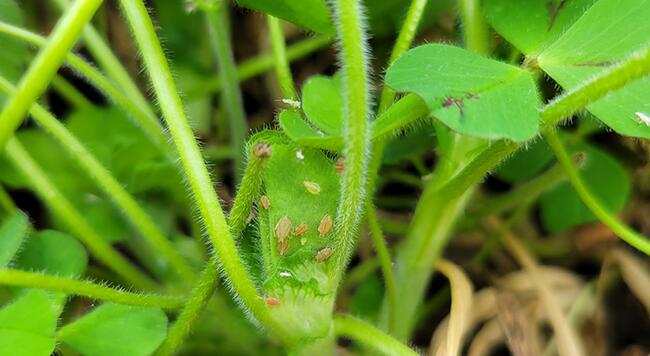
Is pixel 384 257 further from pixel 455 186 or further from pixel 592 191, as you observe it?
pixel 592 191

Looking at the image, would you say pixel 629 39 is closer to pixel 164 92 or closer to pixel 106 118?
pixel 164 92

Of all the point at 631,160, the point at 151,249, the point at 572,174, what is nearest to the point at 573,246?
the point at 631,160

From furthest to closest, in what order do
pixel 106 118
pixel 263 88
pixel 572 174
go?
pixel 263 88 < pixel 106 118 < pixel 572 174

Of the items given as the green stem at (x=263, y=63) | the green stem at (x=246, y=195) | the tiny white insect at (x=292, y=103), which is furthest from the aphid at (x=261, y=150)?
the green stem at (x=263, y=63)

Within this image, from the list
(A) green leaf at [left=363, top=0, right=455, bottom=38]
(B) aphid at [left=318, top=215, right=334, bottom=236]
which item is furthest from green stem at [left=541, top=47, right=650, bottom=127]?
(A) green leaf at [left=363, top=0, right=455, bottom=38]

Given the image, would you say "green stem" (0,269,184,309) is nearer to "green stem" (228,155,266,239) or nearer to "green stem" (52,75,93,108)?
"green stem" (228,155,266,239)
